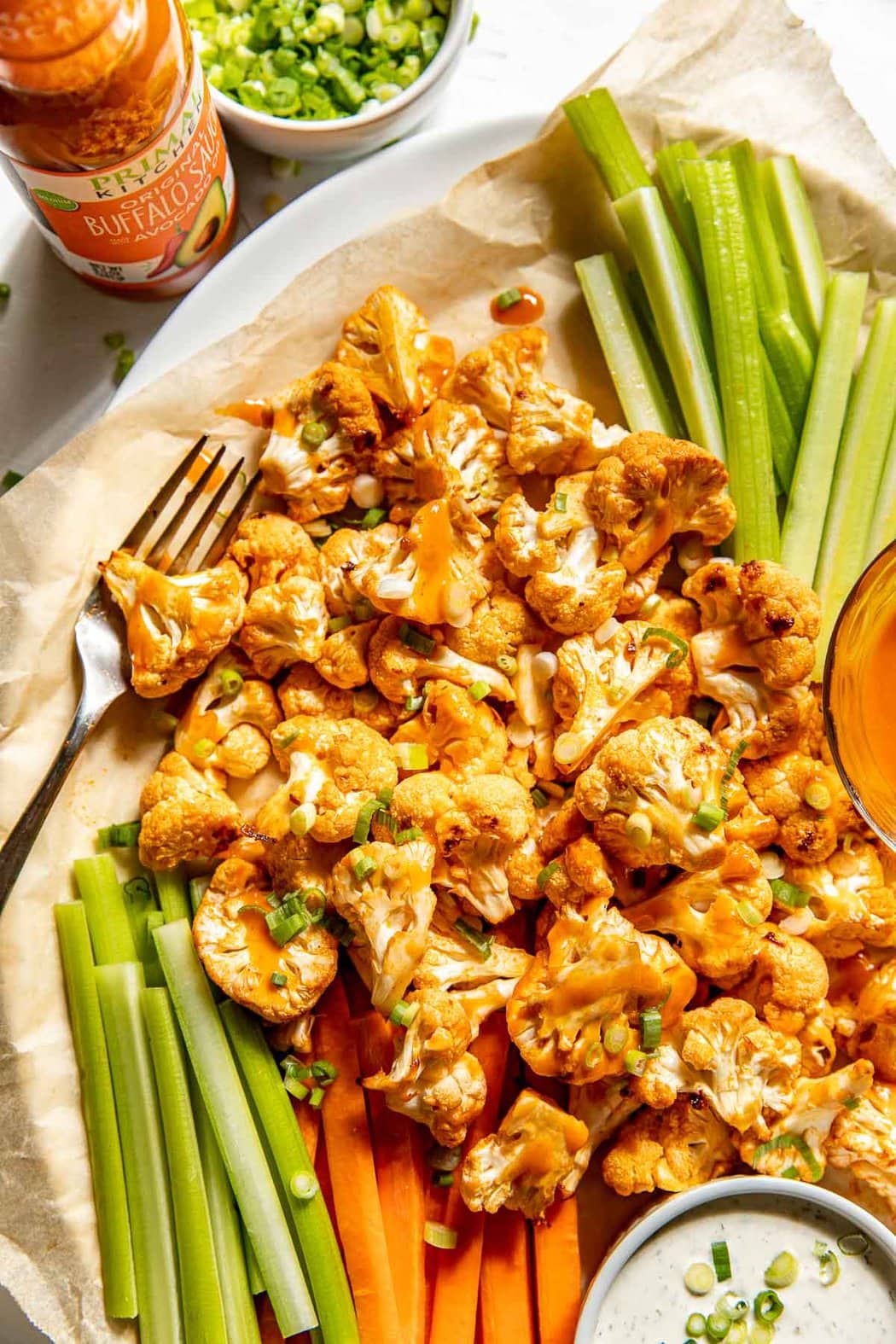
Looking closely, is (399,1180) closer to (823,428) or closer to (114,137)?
(823,428)

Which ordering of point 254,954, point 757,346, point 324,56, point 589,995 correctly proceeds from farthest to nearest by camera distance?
point 324,56 → point 757,346 → point 254,954 → point 589,995

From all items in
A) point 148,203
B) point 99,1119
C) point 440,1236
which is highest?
point 148,203

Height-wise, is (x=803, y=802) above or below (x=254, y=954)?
below

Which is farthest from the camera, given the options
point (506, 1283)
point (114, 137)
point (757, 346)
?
point (757, 346)

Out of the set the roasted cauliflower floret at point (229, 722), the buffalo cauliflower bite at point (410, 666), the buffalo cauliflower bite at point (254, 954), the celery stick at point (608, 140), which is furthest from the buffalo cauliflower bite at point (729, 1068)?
the celery stick at point (608, 140)

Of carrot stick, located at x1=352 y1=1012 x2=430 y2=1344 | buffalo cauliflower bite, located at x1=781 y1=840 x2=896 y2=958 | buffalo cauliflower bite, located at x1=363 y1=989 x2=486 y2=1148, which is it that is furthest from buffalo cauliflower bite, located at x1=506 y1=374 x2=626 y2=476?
carrot stick, located at x1=352 y1=1012 x2=430 y2=1344

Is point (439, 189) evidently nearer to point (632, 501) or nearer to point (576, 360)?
point (576, 360)

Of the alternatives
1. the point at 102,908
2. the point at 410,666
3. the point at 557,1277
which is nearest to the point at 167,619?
the point at 410,666
